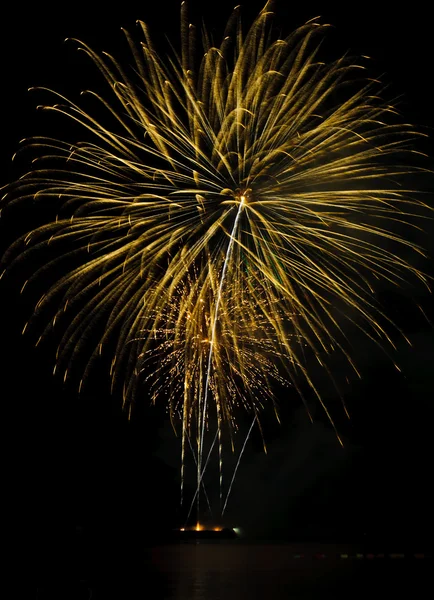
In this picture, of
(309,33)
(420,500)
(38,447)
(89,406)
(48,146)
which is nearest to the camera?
(309,33)

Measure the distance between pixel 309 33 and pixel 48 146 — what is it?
6.11 meters

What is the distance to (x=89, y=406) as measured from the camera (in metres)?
39.9

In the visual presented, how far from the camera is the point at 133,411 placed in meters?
45.4

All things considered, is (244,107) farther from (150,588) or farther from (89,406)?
(89,406)

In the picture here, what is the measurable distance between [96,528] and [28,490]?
40.2 ft

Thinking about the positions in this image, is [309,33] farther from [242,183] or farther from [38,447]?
[38,447]

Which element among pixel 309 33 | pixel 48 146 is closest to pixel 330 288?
pixel 309 33

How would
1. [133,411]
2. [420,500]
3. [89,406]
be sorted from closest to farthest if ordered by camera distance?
[89,406]
[133,411]
[420,500]

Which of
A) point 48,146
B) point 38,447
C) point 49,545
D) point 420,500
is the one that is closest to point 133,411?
point 38,447

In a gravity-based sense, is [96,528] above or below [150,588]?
above

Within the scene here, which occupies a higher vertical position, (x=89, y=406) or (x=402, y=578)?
(x=89, y=406)

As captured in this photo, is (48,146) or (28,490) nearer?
(48,146)

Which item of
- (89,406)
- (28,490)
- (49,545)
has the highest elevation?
Answer: (89,406)

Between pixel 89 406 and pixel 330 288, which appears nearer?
pixel 330 288
